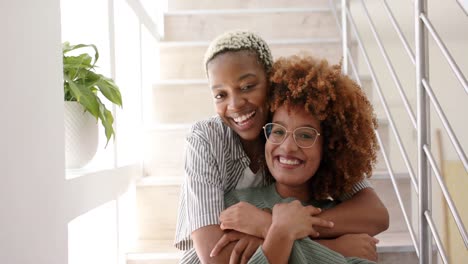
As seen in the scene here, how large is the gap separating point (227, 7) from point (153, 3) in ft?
1.64

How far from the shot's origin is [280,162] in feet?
3.98

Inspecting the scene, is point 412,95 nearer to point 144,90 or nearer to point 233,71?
point 144,90

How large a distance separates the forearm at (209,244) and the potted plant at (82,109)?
16.3 inches

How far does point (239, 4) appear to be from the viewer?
3.04 meters

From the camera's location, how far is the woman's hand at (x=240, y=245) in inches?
43.9

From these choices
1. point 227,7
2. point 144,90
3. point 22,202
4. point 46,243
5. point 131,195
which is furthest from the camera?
point 227,7

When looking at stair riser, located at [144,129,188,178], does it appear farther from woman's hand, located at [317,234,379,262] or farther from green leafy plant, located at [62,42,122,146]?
woman's hand, located at [317,234,379,262]

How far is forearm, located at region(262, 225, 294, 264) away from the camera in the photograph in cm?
106

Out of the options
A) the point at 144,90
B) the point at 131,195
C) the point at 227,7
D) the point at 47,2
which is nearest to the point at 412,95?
Result: the point at 227,7

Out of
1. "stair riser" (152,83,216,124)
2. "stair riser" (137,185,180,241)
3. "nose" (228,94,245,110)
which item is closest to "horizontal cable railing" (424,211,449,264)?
"nose" (228,94,245,110)

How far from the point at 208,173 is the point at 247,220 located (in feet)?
0.67

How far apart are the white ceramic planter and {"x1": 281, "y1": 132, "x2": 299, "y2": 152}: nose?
0.60 m

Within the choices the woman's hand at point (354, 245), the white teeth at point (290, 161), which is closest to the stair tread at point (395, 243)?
the woman's hand at point (354, 245)

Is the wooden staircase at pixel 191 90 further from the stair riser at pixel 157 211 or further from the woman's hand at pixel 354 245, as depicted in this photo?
the woman's hand at pixel 354 245
